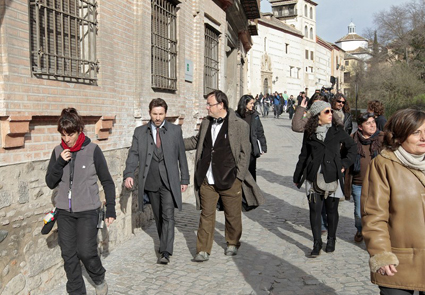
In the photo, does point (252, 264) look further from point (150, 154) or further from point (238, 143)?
point (150, 154)

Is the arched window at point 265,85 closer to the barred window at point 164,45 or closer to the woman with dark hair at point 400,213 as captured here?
the barred window at point 164,45

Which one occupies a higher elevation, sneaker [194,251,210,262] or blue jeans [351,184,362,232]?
blue jeans [351,184,362,232]

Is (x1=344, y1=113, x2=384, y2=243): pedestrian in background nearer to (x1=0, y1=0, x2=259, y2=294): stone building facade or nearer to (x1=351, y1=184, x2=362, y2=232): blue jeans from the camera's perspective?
(x1=351, y1=184, x2=362, y2=232): blue jeans

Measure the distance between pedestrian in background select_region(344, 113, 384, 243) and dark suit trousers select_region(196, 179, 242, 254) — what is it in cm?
151

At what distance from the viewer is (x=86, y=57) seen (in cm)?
580

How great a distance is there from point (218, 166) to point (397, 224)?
292 centimetres

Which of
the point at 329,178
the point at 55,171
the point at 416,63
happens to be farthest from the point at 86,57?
the point at 416,63

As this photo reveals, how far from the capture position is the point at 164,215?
5645mm

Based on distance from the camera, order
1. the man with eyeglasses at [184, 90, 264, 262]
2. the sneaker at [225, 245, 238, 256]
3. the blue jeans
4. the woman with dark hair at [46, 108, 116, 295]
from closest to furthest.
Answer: the woman with dark hair at [46, 108, 116, 295] → the man with eyeglasses at [184, 90, 264, 262] → the sneaker at [225, 245, 238, 256] → the blue jeans

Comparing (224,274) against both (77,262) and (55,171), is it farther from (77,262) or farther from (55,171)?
(55,171)

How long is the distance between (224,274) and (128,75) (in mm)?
3176

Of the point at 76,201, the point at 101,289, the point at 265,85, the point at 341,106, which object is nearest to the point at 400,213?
the point at 76,201

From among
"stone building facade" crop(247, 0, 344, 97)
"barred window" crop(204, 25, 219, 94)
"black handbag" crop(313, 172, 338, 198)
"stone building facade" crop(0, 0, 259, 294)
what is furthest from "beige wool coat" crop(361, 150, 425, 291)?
"stone building facade" crop(247, 0, 344, 97)

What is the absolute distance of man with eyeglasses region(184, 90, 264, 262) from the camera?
18.6 ft
